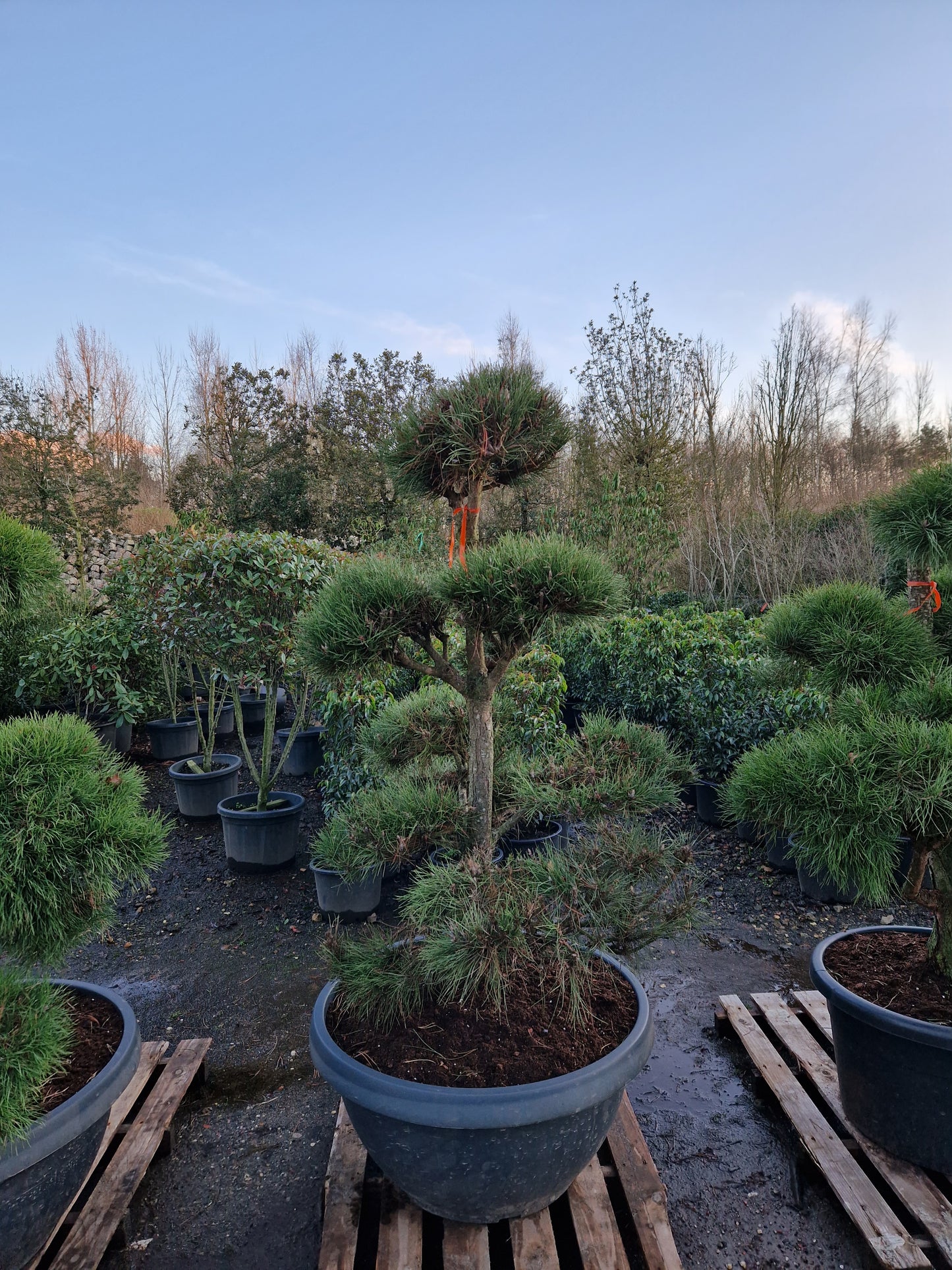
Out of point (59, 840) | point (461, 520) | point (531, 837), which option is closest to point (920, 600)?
point (461, 520)

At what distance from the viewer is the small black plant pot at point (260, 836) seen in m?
3.44

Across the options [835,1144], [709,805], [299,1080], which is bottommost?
[299,1080]

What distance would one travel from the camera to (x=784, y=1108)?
1.70 metres

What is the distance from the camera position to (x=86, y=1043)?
1.48 metres

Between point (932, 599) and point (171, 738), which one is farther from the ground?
point (932, 599)

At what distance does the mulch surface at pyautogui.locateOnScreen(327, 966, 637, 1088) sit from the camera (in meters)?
1.29

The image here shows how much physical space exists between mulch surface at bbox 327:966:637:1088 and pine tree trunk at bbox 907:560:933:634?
1268 mm

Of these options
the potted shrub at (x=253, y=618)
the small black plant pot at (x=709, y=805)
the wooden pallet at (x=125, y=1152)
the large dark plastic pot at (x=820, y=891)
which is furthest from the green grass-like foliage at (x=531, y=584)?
the small black plant pot at (x=709, y=805)

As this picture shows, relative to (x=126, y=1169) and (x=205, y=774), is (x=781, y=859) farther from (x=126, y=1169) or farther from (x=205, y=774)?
(x=205, y=774)

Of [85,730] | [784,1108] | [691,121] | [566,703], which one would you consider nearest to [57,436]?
[566,703]

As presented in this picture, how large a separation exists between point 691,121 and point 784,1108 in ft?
16.5

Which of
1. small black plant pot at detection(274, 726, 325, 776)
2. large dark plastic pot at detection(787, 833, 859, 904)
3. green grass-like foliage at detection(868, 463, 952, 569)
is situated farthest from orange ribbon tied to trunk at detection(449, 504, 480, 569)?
small black plant pot at detection(274, 726, 325, 776)

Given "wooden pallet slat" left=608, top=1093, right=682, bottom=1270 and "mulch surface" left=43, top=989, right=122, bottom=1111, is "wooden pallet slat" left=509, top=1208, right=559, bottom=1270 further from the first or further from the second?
"mulch surface" left=43, top=989, right=122, bottom=1111

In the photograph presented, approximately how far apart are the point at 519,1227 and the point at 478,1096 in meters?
0.40
